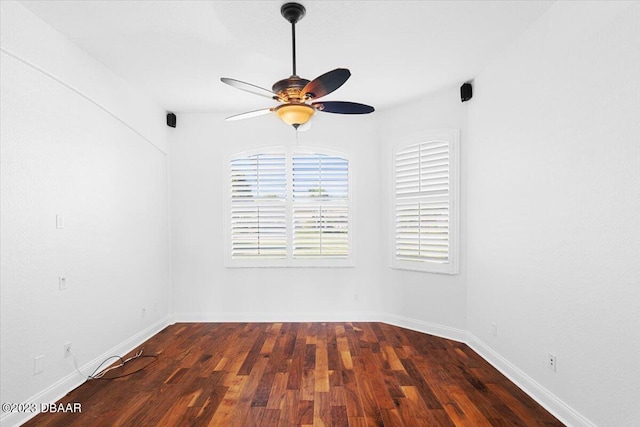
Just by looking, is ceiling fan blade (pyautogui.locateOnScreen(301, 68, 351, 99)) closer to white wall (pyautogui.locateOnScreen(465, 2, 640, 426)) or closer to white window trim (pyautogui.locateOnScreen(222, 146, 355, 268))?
white wall (pyautogui.locateOnScreen(465, 2, 640, 426))

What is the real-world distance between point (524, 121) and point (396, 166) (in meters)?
1.80

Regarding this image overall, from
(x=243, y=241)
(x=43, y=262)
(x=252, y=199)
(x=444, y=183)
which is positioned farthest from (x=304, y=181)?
(x=43, y=262)

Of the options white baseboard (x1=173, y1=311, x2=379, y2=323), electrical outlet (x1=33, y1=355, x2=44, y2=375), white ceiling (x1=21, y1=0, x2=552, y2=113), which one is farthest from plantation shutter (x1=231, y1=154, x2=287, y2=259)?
electrical outlet (x1=33, y1=355, x2=44, y2=375)

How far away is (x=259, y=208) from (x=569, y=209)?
343 cm

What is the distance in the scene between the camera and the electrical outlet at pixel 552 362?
243cm

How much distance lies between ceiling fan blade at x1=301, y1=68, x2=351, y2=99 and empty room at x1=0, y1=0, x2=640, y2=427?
0.06 ft

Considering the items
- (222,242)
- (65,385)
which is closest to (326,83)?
(65,385)

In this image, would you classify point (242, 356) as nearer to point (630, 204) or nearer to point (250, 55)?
point (250, 55)

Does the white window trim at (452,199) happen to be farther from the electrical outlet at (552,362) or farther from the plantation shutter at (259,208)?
the plantation shutter at (259,208)

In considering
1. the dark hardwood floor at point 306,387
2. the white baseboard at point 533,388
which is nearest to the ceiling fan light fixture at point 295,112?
the dark hardwood floor at point 306,387

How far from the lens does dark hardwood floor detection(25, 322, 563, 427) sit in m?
2.37

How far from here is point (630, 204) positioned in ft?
6.10

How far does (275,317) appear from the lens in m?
4.70

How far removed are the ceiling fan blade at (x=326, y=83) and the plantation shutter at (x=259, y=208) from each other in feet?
8.28
